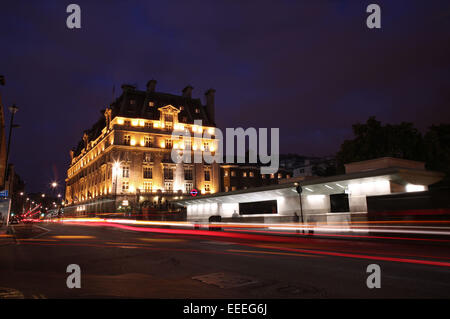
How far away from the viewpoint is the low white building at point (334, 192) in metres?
23.4

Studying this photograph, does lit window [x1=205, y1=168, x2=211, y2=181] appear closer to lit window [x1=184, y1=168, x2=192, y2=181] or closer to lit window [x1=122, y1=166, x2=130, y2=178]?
lit window [x1=184, y1=168, x2=192, y2=181]

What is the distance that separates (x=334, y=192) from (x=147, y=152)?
166ft

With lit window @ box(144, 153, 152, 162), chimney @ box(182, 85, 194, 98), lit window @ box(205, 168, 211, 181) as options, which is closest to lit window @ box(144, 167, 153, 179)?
lit window @ box(144, 153, 152, 162)

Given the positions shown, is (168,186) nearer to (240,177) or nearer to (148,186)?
(148,186)

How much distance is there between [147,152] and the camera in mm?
69938

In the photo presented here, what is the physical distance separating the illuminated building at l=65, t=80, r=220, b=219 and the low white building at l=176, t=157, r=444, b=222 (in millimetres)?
31374

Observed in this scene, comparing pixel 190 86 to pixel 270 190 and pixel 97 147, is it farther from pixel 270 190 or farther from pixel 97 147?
pixel 270 190

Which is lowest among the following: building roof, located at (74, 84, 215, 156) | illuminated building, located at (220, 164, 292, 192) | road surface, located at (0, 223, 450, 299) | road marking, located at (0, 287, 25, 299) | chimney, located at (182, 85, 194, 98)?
road surface, located at (0, 223, 450, 299)

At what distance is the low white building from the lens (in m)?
23.4

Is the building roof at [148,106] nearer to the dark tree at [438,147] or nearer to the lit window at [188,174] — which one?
the lit window at [188,174]

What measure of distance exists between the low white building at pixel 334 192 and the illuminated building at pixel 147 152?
3137 cm

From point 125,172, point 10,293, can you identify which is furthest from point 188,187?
point 10,293

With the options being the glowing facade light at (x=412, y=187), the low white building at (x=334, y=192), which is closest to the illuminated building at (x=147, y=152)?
the low white building at (x=334, y=192)
